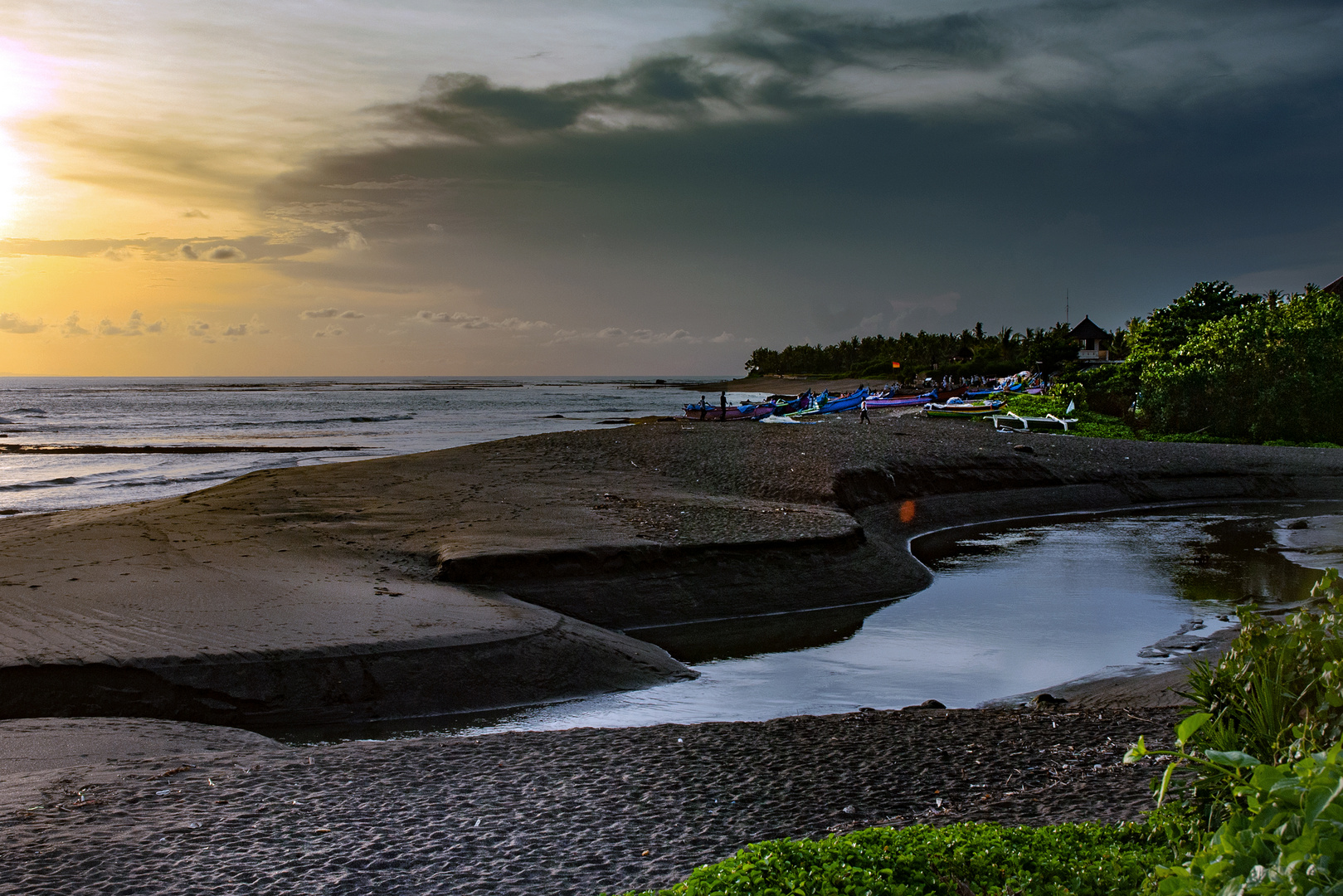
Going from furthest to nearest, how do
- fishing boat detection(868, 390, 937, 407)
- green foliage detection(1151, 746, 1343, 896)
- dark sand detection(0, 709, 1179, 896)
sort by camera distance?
fishing boat detection(868, 390, 937, 407)
dark sand detection(0, 709, 1179, 896)
green foliage detection(1151, 746, 1343, 896)

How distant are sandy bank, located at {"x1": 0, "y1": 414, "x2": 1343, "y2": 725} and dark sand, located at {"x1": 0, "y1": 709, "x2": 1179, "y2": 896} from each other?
230cm

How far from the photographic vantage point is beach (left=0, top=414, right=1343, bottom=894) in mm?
5066

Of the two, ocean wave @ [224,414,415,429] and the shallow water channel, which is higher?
ocean wave @ [224,414,415,429]

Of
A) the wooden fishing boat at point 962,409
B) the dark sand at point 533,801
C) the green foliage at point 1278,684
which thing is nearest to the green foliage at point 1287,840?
the green foliage at point 1278,684

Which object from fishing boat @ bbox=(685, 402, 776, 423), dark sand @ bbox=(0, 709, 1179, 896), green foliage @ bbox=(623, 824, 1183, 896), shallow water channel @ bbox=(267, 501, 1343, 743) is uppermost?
fishing boat @ bbox=(685, 402, 776, 423)

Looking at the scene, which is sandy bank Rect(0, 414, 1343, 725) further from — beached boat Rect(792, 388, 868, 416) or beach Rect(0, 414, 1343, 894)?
beached boat Rect(792, 388, 868, 416)

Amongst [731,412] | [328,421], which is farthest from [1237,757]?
[328,421]

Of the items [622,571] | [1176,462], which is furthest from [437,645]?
[1176,462]

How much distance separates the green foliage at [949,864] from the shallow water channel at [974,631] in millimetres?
4883

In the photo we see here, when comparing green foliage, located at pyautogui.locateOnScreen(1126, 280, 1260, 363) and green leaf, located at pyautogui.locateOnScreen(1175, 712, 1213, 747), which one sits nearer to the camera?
green leaf, located at pyautogui.locateOnScreen(1175, 712, 1213, 747)

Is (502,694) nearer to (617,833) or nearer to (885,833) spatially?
(617,833)

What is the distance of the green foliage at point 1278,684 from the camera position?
338 cm

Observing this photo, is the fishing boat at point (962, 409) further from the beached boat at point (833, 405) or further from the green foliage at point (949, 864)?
the green foliage at point (949, 864)

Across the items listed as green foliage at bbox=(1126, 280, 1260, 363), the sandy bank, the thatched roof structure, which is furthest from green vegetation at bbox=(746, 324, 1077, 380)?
the sandy bank
